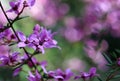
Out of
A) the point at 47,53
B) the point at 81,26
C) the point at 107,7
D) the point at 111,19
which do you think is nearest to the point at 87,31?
the point at 81,26

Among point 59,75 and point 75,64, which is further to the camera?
point 75,64

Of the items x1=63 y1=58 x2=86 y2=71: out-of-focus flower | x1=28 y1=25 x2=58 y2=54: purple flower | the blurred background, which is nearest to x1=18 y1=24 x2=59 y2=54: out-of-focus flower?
x1=28 y1=25 x2=58 y2=54: purple flower

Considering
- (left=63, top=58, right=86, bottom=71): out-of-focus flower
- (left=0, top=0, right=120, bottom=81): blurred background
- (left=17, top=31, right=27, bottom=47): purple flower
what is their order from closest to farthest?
(left=17, top=31, right=27, bottom=47): purple flower
(left=0, top=0, right=120, bottom=81): blurred background
(left=63, top=58, right=86, bottom=71): out-of-focus flower

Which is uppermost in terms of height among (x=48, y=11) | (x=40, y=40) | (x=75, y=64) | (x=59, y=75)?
(x=40, y=40)

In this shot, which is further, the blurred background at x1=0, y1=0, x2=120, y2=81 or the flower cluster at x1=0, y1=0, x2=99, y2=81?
the blurred background at x1=0, y1=0, x2=120, y2=81

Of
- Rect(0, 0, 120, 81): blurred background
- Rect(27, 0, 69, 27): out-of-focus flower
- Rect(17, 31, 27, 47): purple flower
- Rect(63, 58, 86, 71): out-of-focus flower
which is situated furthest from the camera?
Rect(27, 0, 69, 27): out-of-focus flower

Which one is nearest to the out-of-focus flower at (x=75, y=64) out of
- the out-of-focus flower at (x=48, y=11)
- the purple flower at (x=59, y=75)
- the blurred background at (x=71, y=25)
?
the blurred background at (x=71, y=25)

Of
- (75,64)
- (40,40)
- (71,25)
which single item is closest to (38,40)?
(40,40)

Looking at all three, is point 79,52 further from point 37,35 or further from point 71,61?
point 37,35

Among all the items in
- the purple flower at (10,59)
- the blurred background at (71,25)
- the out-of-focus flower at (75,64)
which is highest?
the purple flower at (10,59)

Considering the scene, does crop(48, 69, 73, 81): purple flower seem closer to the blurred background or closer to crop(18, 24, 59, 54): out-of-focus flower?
crop(18, 24, 59, 54): out-of-focus flower

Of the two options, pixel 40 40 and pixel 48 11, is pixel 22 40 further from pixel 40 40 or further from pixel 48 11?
pixel 48 11

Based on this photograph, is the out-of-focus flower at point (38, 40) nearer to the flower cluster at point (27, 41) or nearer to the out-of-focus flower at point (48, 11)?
the flower cluster at point (27, 41)
